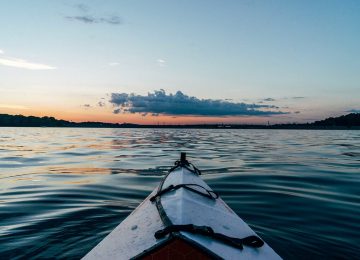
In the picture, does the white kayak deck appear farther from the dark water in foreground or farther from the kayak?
the dark water in foreground

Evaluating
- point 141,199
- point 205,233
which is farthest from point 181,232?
point 141,199

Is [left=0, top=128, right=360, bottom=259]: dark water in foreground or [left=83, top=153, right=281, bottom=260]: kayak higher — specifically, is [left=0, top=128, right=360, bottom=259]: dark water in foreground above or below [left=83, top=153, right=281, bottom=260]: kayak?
below

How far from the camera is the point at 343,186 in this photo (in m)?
10.5

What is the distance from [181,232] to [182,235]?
98 millimetres

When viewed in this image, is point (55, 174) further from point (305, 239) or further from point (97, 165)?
point (305, 239)

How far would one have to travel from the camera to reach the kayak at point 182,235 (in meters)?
2.41

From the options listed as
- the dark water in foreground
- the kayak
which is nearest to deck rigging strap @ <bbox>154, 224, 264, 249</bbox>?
the kayak

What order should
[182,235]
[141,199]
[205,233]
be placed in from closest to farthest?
[182,235], [205,233], [141,199]

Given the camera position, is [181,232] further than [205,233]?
No

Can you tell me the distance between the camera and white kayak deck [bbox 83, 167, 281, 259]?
2.69 meters

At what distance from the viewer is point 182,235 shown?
2459 millimetres

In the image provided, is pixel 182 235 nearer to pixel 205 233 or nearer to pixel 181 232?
pixel 181 232

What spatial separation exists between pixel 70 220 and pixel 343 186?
908 centimetres

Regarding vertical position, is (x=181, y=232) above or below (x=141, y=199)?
above
